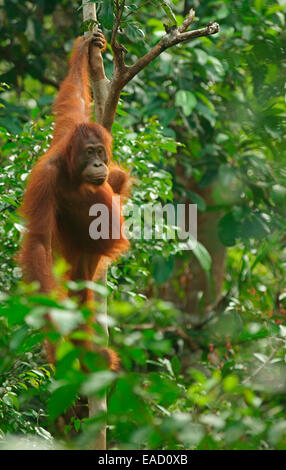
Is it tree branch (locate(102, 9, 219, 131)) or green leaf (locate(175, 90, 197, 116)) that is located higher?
green leaf (locate(175, 90, 197, 116))

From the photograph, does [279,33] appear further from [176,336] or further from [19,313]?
[19,313]

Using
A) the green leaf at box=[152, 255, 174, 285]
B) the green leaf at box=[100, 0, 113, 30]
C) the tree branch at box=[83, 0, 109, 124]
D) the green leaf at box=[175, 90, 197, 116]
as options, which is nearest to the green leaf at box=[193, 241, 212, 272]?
the green leaf at box=[152, 255, 174, 285]

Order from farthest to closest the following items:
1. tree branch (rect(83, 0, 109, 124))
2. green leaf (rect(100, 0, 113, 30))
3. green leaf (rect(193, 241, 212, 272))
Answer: green leaf (rect(193, 241, 212, 272)) → green leaf (rect(100, 0, 113, 30)) → tree branch (rect(83, 0, 109, 124))

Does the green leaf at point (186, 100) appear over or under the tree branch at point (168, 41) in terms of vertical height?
over

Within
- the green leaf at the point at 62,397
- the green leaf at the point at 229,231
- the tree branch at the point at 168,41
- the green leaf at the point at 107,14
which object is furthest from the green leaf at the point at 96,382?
the green leaf at the point at 229,231

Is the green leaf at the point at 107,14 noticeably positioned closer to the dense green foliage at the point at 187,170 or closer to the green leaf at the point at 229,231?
the dense green foliage at the point at 187,170

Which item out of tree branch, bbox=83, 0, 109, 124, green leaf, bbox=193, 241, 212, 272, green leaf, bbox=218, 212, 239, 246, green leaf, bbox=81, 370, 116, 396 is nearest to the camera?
green leaf, bbox=81, 370, 116, 396

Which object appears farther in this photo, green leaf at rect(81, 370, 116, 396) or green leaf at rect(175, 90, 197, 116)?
green leaf at rect(175, 90, 197, 116)

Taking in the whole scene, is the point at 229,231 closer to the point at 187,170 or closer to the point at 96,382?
the point at 187,170

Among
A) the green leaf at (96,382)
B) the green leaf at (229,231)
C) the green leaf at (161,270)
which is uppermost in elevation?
the green leaf at (229,231)

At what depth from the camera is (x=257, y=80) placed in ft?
14.8

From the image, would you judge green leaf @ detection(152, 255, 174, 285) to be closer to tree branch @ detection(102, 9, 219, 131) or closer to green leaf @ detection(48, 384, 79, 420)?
tree branch @ detection(102, 9, 219, 131)

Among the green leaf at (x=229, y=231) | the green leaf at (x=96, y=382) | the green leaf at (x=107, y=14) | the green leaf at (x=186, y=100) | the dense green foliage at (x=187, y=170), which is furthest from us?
the green leaf at (x=229, y=231)

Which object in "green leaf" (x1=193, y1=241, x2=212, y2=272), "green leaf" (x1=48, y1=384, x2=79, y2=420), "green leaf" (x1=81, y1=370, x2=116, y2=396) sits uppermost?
"green leaf" (x1=193, y1=241, x2=212, y2=272)
